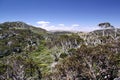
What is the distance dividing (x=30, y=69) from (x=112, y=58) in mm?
20088

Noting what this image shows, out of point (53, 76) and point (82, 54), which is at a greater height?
point (82, 54)


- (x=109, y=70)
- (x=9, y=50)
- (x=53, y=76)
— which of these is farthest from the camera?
(x=9, y=50)

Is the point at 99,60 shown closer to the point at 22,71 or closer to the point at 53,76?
the point at 53,76

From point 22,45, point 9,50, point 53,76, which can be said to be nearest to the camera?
point 53,76

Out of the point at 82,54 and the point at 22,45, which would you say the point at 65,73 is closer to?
the point at 82,54

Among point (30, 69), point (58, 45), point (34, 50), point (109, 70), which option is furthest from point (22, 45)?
point (109, 70)

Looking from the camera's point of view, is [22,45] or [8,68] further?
[22,45]

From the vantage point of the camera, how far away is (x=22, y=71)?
43344 mm

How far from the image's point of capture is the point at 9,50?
142500 millimetres

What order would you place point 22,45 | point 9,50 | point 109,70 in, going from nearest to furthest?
point 109,70 → point 9,50 → point 22,45

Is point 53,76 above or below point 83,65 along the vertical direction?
below

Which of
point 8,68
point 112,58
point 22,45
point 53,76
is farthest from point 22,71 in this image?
point 22,45

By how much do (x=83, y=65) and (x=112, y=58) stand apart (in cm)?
679

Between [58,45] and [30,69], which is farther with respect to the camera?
[58,45]
